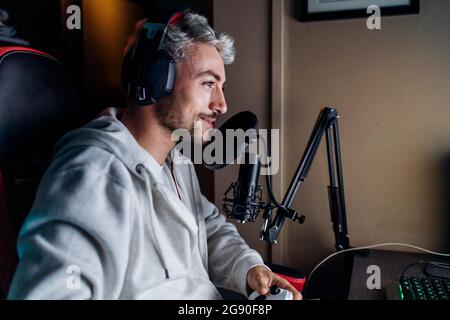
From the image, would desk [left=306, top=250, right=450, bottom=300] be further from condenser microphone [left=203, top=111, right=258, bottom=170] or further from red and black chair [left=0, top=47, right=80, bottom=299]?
red and black chair [left=0, top=47, right=80, bottom=299]

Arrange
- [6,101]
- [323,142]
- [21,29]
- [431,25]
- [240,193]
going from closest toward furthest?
1. [6,101]
2. [240,193]
3. [431,25]
4. [323,142]
5. [21,29]

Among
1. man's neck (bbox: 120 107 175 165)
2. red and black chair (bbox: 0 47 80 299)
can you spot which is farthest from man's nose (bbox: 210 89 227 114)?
red and black chair (bbox: 0 47 80 299)

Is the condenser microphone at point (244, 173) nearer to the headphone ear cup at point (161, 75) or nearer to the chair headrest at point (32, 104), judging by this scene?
the headphone ear cup at point (161, 75)

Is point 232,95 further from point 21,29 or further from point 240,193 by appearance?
point 21,29

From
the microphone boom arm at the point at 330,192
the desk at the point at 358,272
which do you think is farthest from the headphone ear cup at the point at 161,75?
the desk at the point at 358,272

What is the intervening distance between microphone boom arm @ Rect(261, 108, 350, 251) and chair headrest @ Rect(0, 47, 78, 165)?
1.65 feet

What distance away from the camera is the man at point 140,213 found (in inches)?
23.7

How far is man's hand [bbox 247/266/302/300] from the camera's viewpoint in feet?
2.75

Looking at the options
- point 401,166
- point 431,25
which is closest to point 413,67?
point 431,25

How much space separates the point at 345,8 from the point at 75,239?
3.12 ft

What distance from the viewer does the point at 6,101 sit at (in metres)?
0.72

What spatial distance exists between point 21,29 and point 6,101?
1.14m

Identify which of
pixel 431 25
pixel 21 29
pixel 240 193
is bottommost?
pixel 240 193

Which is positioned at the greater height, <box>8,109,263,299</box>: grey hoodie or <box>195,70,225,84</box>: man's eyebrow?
<box>195,70,225,84</box>: man's eyebrow
